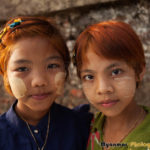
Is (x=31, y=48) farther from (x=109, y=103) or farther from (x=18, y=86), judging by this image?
(x=109, y=103)

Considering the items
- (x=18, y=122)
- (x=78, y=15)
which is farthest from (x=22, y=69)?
(x=78, y=15)

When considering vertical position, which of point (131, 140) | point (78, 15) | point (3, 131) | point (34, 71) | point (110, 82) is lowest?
point (131, 140)

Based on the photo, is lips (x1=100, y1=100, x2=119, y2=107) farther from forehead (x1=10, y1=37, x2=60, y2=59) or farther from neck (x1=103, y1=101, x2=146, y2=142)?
forehead (x1=10, y1=37, x2=60, y2=59)

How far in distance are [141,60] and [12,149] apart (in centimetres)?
94

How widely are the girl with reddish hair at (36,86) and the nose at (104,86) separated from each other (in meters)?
0.29

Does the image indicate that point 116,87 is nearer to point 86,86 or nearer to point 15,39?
point 86,86

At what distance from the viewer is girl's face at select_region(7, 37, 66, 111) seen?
1.22m

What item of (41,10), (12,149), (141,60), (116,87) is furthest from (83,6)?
(12,149)

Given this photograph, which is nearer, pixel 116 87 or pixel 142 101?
pixel 116 87

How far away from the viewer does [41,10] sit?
207cm

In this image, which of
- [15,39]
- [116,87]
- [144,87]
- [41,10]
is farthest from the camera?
[41,10]

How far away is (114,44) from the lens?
3.72 ft

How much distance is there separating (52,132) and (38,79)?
1.34 feet

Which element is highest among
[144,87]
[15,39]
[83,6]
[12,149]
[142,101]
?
[83,6]
